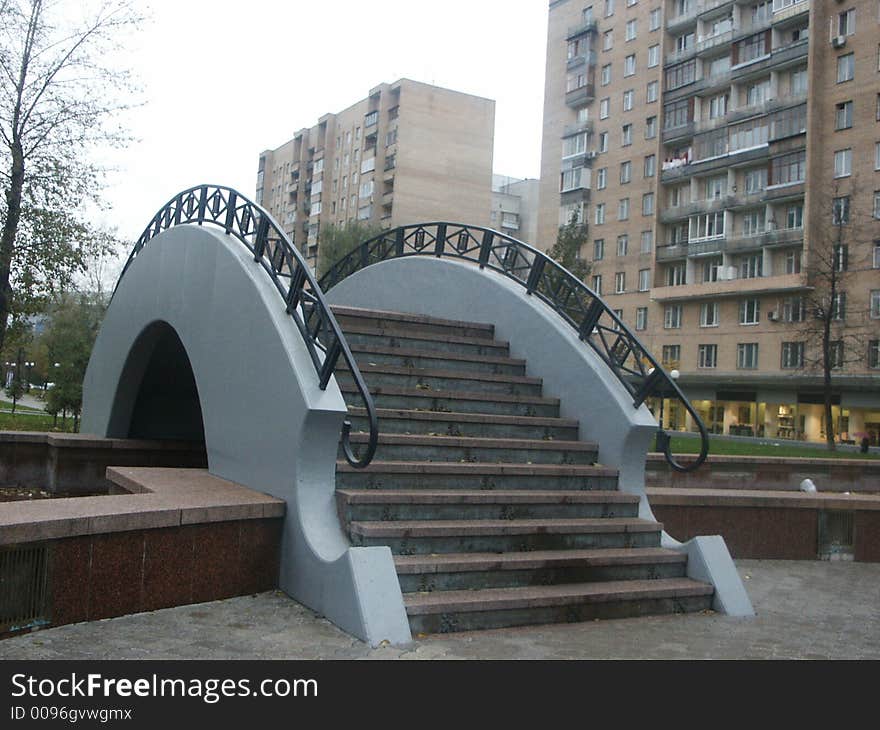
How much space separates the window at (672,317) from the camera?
48.3m

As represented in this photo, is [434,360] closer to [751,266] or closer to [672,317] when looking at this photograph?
[751,266]

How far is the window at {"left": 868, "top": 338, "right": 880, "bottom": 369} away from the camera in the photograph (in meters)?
37.8

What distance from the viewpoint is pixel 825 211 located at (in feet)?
131

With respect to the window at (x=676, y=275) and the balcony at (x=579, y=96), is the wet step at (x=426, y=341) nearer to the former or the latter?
the window at (x=676, y=275)

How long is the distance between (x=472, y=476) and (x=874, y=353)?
119ft

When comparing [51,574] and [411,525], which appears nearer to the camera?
[51,574]

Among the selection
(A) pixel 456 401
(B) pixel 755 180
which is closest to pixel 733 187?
(B) pixel 755 180

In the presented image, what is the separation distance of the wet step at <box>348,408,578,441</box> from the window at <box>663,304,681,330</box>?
41828mm

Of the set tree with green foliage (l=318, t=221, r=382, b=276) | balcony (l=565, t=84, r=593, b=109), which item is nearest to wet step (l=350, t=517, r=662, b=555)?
tree with green foliage (l=318, t=221, r=382, b=276)

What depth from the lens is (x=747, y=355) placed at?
4441 centimetres

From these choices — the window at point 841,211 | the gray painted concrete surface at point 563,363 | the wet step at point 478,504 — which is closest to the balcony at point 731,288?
the window at point 841,211

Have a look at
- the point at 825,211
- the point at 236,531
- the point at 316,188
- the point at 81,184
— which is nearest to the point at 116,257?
the point at 81,184

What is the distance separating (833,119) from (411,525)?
41.3 meters
